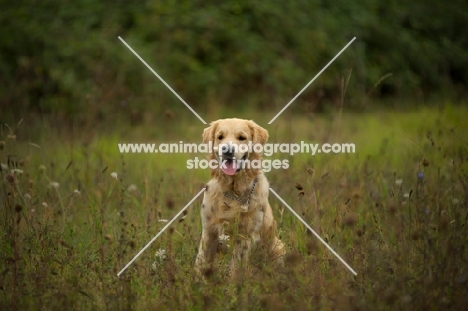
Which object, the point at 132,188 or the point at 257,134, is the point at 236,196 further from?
the point at 132,188

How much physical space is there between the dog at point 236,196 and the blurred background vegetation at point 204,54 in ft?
11.7

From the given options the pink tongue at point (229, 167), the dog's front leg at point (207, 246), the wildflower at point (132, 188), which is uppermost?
the pink tongue at point (229, 167)

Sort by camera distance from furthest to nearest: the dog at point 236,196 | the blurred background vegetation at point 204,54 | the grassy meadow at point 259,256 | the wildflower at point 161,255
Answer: the blurred background vegetation at point 204,54
the dog at point 236,196
the wildflower at point 161,255
the grassy meadow at point 259,256

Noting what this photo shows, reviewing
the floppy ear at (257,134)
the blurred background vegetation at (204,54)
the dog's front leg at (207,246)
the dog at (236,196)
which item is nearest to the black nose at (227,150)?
the dog at (236,196)

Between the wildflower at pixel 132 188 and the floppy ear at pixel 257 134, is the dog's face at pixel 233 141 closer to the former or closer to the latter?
the floppy ear at pixel 257 134

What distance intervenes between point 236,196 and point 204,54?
5.68 meters

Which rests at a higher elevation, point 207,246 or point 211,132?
point 211,132

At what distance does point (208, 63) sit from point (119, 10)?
1647 millimetres

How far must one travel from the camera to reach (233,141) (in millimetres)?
5199

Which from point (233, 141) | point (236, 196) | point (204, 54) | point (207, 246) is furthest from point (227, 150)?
point (204, 54)

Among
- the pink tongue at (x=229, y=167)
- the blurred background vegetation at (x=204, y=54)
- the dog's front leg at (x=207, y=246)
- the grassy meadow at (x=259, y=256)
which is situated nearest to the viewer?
the grassy meadow at (x=259, y=256)

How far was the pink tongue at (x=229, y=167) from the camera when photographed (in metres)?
5.14

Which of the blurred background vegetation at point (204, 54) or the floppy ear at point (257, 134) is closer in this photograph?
the floppy ear at point (257, 134)

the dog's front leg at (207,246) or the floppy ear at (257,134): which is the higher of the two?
the floppy ear at (257,134)
